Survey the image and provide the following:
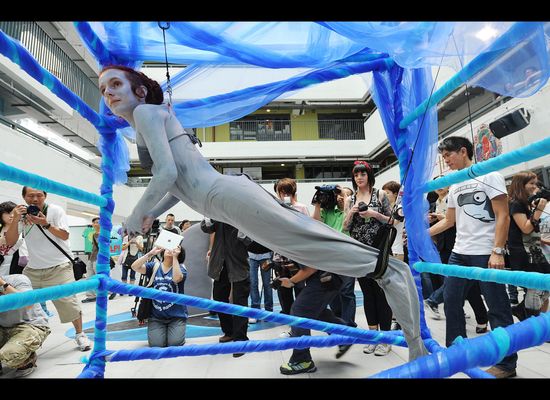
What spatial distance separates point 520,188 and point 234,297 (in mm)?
2065

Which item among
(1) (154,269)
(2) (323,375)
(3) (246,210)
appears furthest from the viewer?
(1) (154,269)

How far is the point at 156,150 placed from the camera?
102 cm

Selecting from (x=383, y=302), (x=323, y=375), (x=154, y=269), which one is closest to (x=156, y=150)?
(x=323, y=375)

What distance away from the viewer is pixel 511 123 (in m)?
0.97

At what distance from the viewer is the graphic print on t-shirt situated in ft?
5.88

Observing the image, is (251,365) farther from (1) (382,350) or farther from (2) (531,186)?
(2) (531,186)

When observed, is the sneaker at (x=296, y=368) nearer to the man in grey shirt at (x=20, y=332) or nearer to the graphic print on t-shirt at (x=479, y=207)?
the graphic print on t-shirt at (x=479, y=207)

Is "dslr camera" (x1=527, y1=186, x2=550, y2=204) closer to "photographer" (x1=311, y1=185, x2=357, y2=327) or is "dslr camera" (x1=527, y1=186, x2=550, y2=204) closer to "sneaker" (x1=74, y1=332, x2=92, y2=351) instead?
"photographer" (x1=311, y1=185, x2=357, y2=327)

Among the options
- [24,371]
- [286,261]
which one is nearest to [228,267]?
[286,261]

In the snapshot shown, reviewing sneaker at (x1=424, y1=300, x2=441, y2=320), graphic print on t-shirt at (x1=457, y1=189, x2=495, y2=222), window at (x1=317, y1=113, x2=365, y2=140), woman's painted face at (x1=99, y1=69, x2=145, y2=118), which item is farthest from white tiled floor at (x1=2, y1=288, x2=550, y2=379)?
window at (x1=317, y1=113, x2=365, y2=140)

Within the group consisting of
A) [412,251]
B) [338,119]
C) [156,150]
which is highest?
[338,119]

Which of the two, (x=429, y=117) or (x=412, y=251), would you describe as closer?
(x=429, y=117)
